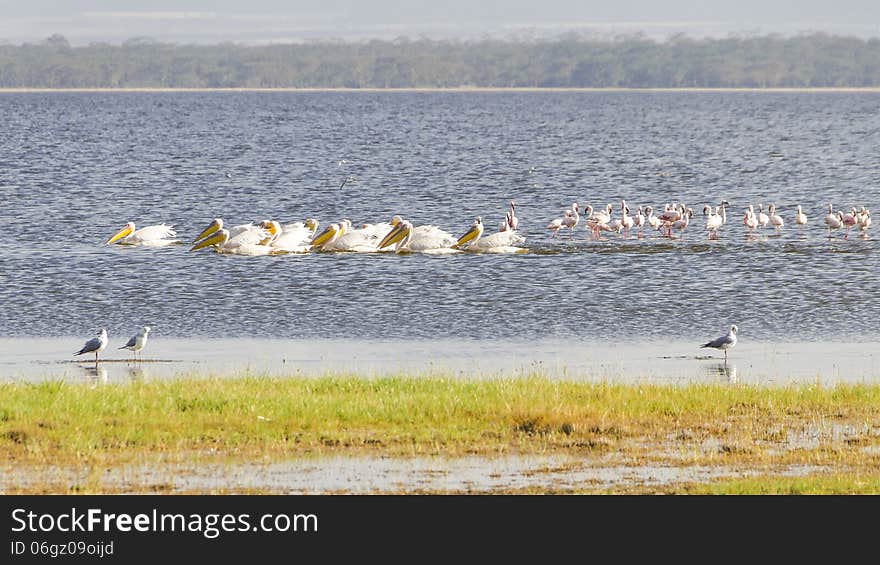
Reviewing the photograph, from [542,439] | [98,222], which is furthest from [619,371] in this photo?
[98,222]

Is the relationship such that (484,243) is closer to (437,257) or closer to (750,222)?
(437,257)

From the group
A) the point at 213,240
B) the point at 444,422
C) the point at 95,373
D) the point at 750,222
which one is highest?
the point at 444,422

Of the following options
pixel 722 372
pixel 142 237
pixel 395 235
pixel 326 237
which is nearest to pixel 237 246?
pixel 326 237

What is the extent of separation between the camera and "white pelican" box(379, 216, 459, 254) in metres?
35.4

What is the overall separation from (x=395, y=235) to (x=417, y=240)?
1.68 ft

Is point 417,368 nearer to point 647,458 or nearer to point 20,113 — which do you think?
point 647,458

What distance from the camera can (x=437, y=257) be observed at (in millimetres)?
34938

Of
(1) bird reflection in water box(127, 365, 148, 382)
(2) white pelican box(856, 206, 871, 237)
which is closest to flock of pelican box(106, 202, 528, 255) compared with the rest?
(2) white pelican box(856, 206, 871, 237)

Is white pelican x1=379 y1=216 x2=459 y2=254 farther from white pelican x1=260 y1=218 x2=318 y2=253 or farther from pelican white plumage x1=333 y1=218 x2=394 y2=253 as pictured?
white pelican x1=260 y1=218 x2=318 y2=253

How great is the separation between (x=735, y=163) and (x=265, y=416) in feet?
215

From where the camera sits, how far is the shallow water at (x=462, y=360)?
19578 millimetres

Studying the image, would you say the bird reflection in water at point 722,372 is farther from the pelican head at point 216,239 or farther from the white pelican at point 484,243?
the pelican head at point 216,239

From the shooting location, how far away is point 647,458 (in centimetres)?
1392

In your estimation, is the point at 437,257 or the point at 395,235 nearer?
the point at 437,257
